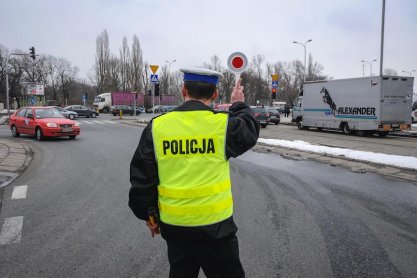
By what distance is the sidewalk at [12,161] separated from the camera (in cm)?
813

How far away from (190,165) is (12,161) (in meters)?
9.67

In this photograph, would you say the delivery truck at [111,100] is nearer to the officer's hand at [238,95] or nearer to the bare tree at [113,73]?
the bare tree at [113,73]

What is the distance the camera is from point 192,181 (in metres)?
2.15

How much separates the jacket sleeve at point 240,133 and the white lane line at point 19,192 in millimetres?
5407

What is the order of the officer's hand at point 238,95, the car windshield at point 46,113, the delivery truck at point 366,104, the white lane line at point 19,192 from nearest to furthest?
the officer's hand at point 238,95 → the white lane line at point 19,192 → the car windshield at point 46,113 → the delivery truck at point 366,104

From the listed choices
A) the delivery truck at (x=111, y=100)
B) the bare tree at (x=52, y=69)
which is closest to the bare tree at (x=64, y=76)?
the bare tree at (x=52, y=69)

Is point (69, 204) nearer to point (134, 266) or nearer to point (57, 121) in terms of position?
point (134, 266)

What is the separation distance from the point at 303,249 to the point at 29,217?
3868mm

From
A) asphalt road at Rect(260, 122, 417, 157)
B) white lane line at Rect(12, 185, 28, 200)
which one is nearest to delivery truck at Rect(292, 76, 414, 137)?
asphalt road at Rect(260, 122, 417, 157)

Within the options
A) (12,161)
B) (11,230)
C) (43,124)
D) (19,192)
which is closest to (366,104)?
(43,124)

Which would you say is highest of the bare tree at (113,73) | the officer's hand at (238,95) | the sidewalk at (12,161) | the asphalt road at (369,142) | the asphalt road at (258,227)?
the bare tree at (113,73)

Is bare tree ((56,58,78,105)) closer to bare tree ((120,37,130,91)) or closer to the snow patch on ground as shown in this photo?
bare tree ((120,37,130,91))

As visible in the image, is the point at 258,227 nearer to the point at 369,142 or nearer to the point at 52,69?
the point at 369,142

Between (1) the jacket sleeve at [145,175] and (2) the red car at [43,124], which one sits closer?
(1) the jacket sleeve at [145,175]
